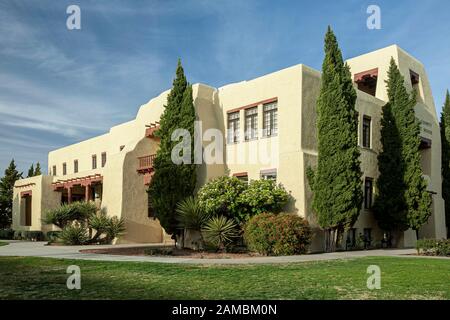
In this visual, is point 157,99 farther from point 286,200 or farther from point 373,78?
point 373,78

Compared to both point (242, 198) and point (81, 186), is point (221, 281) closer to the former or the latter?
point (242, 198)

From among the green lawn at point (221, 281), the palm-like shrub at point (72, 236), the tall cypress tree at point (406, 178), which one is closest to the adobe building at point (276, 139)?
the tall cypress tree at point (406, 178)

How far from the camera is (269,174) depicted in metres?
21.2

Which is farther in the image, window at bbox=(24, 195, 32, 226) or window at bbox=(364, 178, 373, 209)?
window at bbox=(24, 195, 32, 226)

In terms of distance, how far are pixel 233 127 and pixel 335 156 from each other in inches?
255

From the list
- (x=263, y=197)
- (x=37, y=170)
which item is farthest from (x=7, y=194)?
(x=263, y=197)

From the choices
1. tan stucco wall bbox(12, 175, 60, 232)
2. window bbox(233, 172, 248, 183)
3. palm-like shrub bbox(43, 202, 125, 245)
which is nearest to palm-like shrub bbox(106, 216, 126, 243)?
palm-like shrub bbox(43, 202, 125, 245)

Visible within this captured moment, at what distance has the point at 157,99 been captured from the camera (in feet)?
88.8

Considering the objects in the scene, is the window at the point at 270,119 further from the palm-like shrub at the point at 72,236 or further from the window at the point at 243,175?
the palm-like shrub at the point at 72,236

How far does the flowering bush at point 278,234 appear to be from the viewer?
17.0 m

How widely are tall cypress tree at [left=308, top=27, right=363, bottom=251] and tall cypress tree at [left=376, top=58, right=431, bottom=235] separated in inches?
166

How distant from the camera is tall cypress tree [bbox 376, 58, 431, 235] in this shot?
894 inches

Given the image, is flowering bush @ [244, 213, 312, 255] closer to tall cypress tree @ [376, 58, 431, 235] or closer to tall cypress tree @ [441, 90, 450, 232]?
tall cypress tree @ [376, 58, 431, 235]
